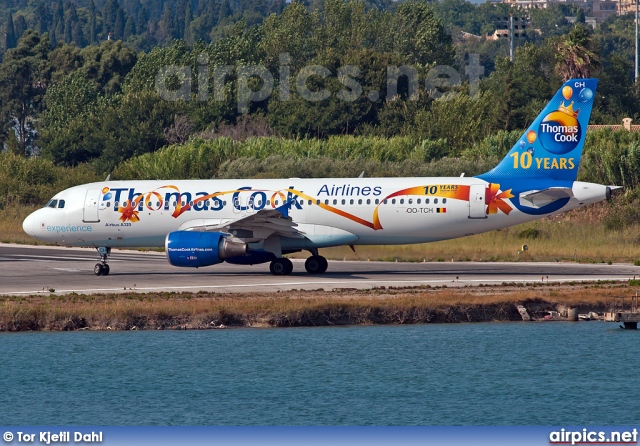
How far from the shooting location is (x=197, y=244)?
4369 centimetres

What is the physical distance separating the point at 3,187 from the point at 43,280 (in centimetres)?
4140

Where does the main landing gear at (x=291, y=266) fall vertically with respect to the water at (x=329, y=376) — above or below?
below

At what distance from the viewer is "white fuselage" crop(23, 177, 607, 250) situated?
44406mm

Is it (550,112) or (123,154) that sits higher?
(550,112)

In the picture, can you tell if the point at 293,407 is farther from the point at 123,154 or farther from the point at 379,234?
the point at 123,154

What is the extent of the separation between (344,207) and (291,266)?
11.3 ft

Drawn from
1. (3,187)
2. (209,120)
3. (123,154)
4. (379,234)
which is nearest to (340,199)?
(379,234)

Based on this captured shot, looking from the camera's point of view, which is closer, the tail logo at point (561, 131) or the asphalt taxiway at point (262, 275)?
the asphalt taxiway at point (262, 275)

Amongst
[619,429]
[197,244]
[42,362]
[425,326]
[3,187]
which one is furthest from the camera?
[3,187]

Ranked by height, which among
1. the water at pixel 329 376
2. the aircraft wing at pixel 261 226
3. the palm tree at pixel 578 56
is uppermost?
the palm tree at pixel 578 56

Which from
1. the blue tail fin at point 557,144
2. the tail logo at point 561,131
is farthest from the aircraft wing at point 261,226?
the tail logo at point 561,131

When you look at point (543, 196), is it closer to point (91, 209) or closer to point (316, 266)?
point (316, 266)

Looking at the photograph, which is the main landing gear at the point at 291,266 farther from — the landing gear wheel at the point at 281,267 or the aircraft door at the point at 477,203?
the aircraft door at the point at 477,203

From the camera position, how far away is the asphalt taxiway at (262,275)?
4234cm
